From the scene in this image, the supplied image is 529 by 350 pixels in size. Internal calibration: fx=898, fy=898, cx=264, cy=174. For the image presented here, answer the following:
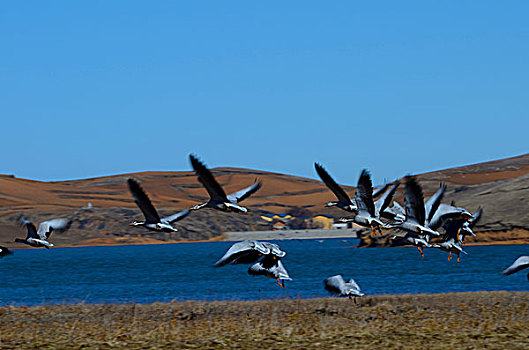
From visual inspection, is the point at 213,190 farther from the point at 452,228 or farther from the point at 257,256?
the point at 452,228

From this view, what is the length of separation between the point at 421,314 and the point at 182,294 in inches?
959

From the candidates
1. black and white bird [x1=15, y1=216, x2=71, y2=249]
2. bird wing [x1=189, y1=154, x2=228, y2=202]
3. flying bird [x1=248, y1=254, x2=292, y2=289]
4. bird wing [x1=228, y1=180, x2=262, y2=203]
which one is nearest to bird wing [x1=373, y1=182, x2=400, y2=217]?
flying bird [x1=248, y1=254, x2=292, y2=289]

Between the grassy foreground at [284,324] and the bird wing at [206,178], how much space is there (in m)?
2.90

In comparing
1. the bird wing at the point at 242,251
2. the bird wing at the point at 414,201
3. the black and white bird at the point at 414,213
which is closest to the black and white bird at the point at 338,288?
the black and white bird at the point at 414,213

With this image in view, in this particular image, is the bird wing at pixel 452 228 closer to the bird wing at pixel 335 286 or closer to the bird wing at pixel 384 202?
the bird wing at pixel 384 202

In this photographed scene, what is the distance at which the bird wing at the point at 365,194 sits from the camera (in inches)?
758

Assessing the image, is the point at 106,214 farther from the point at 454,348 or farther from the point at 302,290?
the point at 454,348

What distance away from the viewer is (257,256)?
19641 millimetres

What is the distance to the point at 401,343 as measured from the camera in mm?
17266

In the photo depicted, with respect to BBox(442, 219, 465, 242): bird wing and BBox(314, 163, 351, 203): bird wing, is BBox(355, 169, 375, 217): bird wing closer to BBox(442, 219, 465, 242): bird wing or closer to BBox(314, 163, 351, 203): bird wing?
BBox(314, 163, 351, 203): bird wing

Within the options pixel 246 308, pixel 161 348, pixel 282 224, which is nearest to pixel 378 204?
pixel 161 348

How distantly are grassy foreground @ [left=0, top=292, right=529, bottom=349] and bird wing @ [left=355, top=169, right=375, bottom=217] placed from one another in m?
2.66

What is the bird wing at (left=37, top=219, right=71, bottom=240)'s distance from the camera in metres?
22.5

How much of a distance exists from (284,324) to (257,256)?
9.29ft
